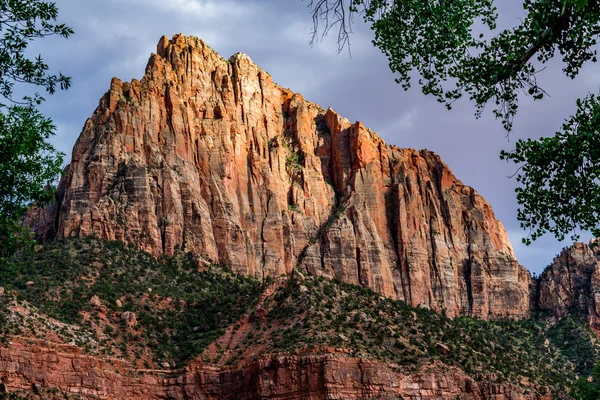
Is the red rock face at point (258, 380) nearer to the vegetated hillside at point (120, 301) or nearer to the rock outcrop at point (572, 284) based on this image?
the vegetated hillside at point (120, 301)

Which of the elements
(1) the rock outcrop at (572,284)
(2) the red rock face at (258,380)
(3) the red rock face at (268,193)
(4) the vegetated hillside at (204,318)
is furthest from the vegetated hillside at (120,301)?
(1) the rock outcrop at (572,284)

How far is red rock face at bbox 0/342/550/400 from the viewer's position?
250 feet

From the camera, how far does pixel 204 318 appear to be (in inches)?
3802

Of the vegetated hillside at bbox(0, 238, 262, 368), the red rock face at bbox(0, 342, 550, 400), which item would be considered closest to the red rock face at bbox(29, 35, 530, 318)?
the vegetated hillside at bbox(0, 238, 262, 368)

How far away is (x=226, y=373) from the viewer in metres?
86.4

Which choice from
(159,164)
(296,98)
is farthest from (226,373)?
(296,98)

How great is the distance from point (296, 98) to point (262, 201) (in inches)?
1266

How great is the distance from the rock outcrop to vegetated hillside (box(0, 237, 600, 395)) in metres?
38.6

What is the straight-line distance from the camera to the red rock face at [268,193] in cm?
11638

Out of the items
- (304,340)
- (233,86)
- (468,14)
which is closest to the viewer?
(468,14)

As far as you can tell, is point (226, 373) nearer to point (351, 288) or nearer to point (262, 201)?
point (351, 288)

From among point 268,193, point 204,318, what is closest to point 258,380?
point 204,318

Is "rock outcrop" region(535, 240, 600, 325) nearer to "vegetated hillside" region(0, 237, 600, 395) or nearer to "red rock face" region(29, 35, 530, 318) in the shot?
"red rock face" region(29, 35, 530, 318)

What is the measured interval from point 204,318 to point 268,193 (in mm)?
42889
